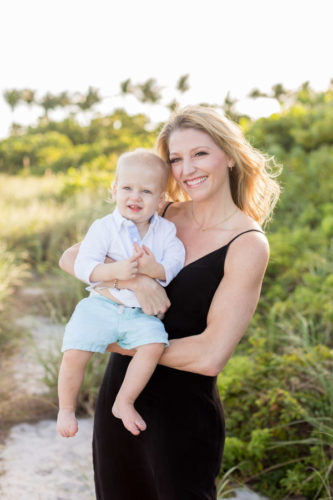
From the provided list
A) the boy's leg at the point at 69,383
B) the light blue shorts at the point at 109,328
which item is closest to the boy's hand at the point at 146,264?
the light blue shorts at the point at 109,328

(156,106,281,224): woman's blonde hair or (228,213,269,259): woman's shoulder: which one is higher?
(156,106,281,224): woman's blonde hair

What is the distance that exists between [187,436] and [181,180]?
1.15 meters

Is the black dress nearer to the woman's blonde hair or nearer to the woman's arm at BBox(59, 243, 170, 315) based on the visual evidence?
the woman's arm at BBox(59, 243, 170, 315)

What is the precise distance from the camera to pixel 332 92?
11.1 metres

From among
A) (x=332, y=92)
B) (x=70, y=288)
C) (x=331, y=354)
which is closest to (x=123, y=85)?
(x=332, y=92)

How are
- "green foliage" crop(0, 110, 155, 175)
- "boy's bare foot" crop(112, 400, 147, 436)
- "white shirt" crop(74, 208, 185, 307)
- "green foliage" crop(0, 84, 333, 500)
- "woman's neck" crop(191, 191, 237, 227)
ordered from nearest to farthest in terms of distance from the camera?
"boy's bare foot" crop(112, 400, 147, 436) → "white shirt" crop(74, 208, 185, 307) → "woman's neck" crop(191, 191, 237, 227) → "green foliage" crop(0, 84, 333, 500) → "green foliage" crop(0, 110, 155, 175)

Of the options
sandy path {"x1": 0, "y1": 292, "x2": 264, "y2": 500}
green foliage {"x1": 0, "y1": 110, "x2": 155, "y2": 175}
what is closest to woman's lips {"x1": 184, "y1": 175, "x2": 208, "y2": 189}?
sandy path {"x1": 0, "y1": 292, "x2": 264, "y2": 500}

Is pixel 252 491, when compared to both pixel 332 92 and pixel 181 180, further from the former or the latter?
pixel 332 92

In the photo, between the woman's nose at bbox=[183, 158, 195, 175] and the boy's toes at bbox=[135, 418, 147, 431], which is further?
the woman's nose at bbox=[183, 158, 195, 175]

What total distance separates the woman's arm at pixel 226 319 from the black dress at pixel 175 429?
0.10m

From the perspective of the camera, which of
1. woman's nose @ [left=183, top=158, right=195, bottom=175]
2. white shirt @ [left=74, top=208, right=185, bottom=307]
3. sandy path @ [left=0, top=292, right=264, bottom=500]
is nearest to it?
white shirt @ [left=74, top=208, right=185, bottom=307]

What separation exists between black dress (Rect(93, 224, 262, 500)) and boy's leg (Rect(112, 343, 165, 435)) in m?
0.14

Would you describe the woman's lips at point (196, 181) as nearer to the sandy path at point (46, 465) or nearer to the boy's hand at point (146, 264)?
the boy's hand at point (146, 264)

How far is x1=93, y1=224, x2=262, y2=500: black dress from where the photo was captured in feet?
6.87
